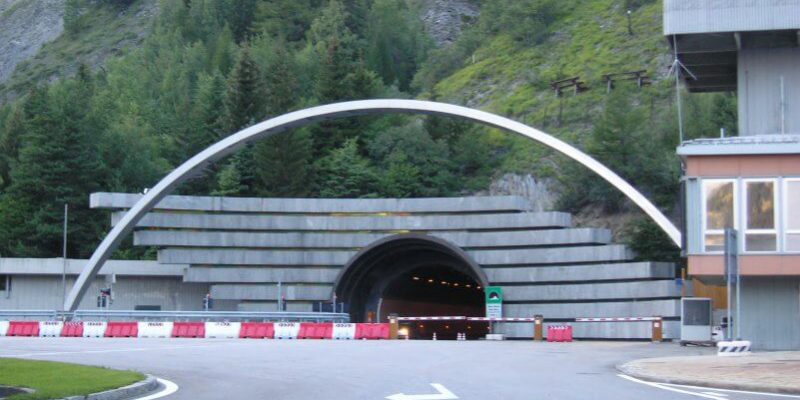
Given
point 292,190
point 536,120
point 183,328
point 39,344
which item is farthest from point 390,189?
point 39,344

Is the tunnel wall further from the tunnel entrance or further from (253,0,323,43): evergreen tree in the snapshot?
(253,0,323,43): evergreen tree

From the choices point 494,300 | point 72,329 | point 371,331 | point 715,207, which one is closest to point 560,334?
point 371,331

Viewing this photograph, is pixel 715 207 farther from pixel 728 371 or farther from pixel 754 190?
pixel 728 371

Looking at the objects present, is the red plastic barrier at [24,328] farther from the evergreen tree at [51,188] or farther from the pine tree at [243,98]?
the pine tree at [243,98]

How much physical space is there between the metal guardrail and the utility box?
16616 mm

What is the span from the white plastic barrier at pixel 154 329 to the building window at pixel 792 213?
23351 mm

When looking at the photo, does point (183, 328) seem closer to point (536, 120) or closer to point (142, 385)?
point (142, 385)

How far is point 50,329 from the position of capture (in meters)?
47.2

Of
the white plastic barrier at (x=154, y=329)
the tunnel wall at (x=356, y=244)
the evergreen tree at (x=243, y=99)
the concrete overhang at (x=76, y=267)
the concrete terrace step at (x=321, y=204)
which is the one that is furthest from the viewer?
the evergreen tree at (x=243, y=99)

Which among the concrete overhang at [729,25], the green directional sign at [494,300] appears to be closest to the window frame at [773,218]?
the concrete overhang at [729,25]

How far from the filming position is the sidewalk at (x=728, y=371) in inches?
799

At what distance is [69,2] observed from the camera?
18638cm

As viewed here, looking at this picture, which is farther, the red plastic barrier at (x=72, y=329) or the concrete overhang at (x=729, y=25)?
the red plastic barrier at (x=72, y=329)

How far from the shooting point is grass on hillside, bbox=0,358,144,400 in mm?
18141
